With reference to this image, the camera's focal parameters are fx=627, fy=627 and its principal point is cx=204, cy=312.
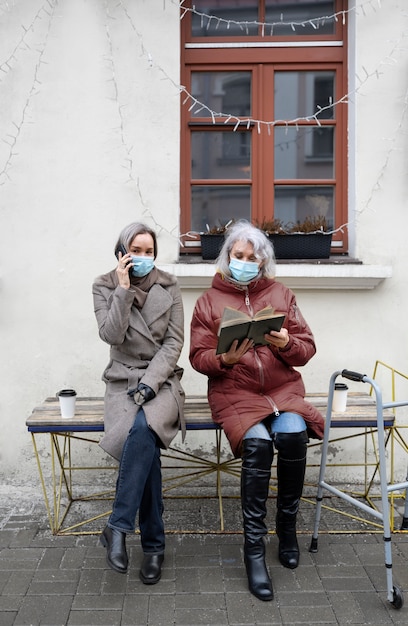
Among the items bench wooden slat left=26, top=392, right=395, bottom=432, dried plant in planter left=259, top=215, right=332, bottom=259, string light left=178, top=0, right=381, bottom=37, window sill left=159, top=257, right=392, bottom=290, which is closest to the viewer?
bench wooden slat left=26, top=392, right=395, bottom=432

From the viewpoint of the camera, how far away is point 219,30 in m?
4.42

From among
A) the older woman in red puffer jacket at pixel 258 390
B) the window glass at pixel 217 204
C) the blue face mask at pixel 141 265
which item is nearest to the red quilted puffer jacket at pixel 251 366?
the older woman in red puffer jacket at pixel 258 390

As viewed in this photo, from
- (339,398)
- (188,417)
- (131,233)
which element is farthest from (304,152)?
(188,417)

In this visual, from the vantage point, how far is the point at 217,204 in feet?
14.8

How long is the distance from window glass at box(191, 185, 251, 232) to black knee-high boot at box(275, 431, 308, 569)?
186 centimetres

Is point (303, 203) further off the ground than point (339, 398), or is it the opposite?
point (303, 203)

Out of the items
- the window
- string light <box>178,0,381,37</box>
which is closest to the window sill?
the window

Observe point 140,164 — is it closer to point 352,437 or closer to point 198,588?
point 352,437

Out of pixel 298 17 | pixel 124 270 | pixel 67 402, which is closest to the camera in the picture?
pixel 124 270

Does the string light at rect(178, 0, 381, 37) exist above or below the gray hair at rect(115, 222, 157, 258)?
above

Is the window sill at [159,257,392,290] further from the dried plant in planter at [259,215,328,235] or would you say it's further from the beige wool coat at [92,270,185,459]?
the beige wool coat at [92,270,185,459]

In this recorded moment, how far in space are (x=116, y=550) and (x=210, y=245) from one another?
6.92 ft

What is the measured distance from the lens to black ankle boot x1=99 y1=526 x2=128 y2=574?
2.92 meters

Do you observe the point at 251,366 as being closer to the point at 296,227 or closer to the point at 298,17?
the point at 296,227
